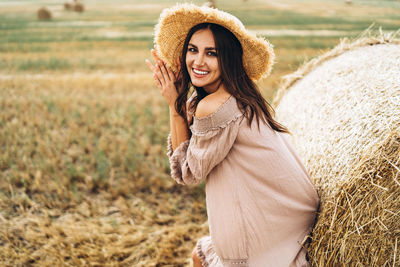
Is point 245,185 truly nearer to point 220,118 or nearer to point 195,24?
point 220,118

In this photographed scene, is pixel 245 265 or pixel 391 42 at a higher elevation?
pixel 391 42

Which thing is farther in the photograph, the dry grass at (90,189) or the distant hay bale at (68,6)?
the distant hay bale at (68,6)

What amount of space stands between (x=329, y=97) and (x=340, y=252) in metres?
1.22

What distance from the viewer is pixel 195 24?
201 centimetres

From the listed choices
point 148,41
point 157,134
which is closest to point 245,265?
point 157,134

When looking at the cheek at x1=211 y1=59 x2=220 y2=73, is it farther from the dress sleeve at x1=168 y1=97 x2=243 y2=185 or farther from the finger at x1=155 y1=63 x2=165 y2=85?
the finger at x1=155 y1=63 x2=165 y2=85

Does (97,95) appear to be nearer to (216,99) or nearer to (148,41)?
(216,99)

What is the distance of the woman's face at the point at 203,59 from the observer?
6.33ft

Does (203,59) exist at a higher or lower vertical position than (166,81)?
higher

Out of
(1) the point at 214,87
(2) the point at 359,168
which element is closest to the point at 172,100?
(1) the point at 214,87

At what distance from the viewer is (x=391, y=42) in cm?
299

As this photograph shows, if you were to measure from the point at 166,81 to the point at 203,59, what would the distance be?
1.24 ft

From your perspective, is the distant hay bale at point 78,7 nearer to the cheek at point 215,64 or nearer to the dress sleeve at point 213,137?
the cheek at point 215,64

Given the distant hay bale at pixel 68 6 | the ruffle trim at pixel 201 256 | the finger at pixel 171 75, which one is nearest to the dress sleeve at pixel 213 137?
the finger at pixel 171 75
